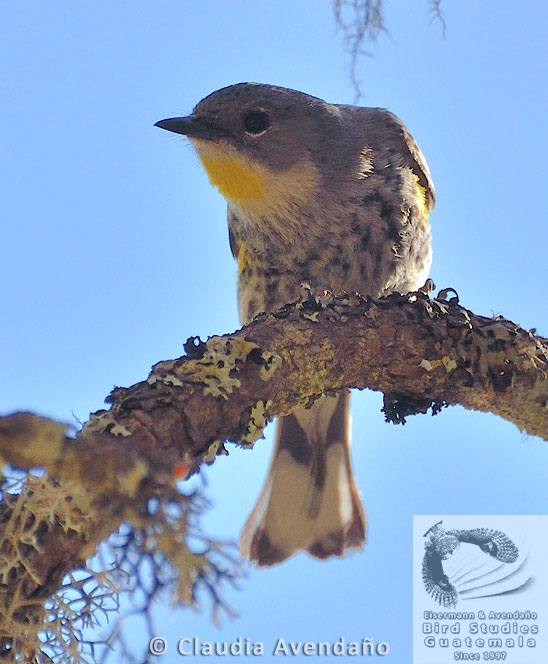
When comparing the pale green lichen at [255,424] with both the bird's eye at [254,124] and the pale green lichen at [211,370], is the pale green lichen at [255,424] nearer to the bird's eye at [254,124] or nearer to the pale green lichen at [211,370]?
the pale green lichen at [211,370]

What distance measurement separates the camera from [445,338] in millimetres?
3266

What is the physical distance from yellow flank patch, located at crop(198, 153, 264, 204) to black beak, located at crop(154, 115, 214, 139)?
132 millimetres

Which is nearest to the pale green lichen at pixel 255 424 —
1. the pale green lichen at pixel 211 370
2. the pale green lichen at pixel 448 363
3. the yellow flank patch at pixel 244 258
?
the pale green lichen at pixel 211 370

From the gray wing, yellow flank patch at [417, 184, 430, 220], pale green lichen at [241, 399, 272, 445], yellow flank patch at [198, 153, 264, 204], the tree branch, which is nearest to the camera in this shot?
the tree branch

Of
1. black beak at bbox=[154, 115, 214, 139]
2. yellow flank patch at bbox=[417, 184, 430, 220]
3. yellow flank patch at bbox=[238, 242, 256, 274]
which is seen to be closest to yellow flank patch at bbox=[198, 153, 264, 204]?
black beak at bbox=[154, 115, 214, 139]

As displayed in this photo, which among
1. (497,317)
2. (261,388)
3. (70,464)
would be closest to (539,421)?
(497,317)

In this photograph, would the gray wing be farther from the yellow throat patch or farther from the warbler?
the yellow throat patch

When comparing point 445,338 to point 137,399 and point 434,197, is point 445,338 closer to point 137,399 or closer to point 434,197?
point 137,399

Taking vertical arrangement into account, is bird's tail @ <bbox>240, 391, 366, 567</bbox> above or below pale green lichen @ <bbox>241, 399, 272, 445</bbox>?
above

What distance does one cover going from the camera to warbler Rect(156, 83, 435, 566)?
4656 millimetres

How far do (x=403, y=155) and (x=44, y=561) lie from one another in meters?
3.61

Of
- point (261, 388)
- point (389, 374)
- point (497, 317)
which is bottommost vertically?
point (261, 388)

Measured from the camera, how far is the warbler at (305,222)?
15.3 ft

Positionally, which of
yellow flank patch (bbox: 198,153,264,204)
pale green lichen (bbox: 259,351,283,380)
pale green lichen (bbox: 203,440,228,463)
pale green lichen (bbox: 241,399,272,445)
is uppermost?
yellow flank patch (bbox: 198,153,264,204)
